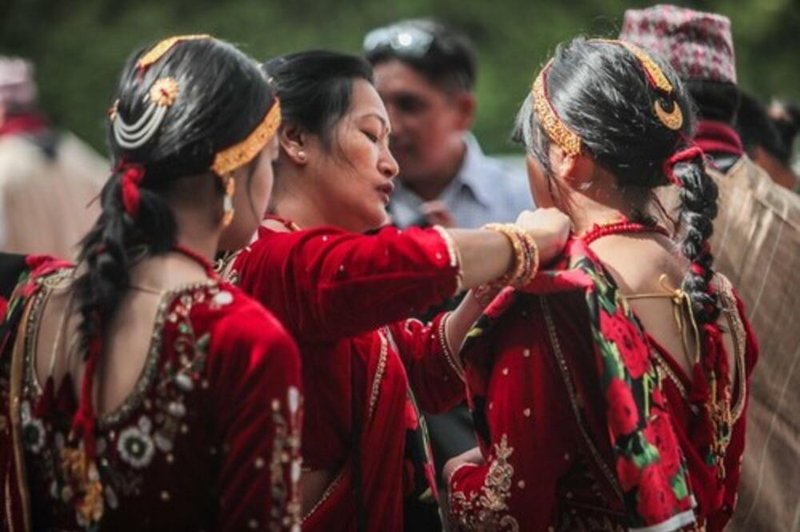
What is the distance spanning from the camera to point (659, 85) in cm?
341

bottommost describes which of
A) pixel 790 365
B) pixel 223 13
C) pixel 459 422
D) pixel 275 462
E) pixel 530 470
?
pixel 223 13

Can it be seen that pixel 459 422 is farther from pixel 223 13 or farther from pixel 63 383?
pixel 223 13

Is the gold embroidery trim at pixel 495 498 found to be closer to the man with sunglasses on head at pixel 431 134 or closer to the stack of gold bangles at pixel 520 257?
the stack of gold bangles at pixel 520 257

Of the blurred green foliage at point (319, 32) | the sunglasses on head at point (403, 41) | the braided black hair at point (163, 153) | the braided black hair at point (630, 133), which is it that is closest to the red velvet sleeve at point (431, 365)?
the braided black hair at point (630, 133)

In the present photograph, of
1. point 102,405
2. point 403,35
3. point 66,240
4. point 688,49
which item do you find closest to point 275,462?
point 102,405

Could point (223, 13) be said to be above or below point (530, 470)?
below

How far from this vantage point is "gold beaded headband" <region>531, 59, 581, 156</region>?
3375mm

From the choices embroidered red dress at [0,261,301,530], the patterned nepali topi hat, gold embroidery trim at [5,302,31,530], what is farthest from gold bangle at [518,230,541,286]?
the patterned nepali topi hat

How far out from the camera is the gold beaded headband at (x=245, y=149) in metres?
2.93

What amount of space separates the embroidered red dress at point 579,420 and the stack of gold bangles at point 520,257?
59 mm

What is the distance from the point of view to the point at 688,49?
4625 millimetres

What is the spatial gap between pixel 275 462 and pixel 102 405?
0.31 m

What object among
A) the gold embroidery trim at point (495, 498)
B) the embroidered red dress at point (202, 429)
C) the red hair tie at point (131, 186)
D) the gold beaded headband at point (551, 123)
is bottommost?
the gold embroidery trim at point (495, 498)

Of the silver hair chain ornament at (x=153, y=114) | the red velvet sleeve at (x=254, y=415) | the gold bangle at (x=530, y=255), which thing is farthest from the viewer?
the gold bangle at (x=530, y=255)
